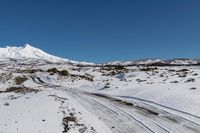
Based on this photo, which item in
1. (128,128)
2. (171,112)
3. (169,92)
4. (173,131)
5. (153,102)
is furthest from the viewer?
(169,92)

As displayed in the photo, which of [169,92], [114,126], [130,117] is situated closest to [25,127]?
[114,126]

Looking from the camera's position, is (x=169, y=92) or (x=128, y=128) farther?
(x=169, y=92)

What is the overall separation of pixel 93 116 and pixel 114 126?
11.1 feet

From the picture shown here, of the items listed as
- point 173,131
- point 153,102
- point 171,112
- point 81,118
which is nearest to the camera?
point 173,131

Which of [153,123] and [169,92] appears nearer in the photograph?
[153,123]

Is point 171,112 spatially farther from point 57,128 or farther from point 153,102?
point 57,128

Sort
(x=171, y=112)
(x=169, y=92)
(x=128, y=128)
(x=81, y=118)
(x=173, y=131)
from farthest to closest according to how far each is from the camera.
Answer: (x=169, y=92) < (x=171, y=112) < (x=81, y=118) < (x=128, y=128) < (x=173, y=131)

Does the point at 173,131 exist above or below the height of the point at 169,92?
below

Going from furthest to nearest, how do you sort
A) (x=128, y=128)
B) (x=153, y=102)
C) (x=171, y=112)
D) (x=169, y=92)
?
1. (x=169, y=92)
2. (x=153, y=102)
3. (x=171, y=112)
4. (x=128, y=128)

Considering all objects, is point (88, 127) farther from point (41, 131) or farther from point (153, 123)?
point (153, 123)

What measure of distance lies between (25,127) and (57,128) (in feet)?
5.98

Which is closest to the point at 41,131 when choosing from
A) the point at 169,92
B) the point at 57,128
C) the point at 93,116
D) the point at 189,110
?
the point at 57,128

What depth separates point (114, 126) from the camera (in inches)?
606

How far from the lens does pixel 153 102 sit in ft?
79.3
